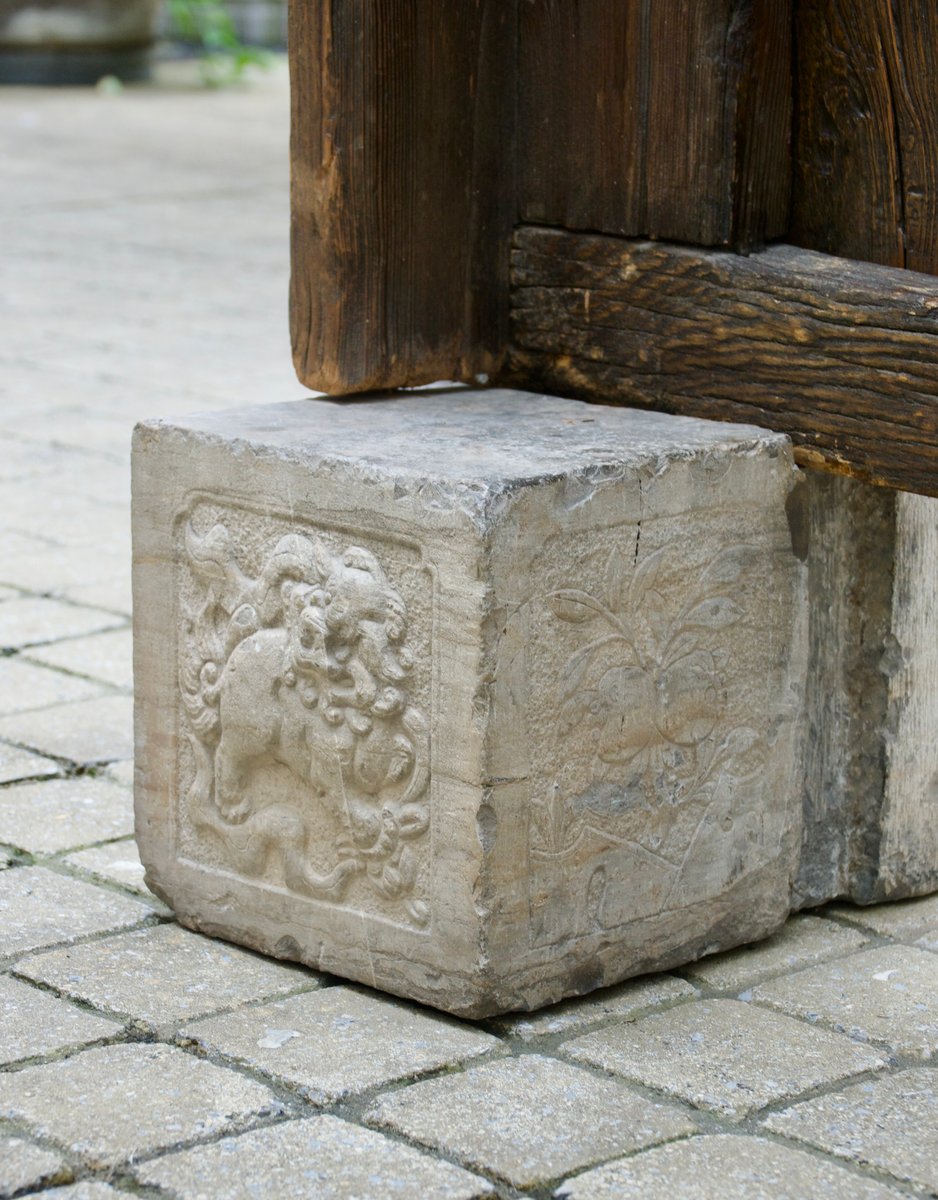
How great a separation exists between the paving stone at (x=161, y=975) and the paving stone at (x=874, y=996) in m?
0.66

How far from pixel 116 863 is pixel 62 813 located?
24 cm

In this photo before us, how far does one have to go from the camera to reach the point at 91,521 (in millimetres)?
5078

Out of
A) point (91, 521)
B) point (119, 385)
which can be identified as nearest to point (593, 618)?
point (91, 521)

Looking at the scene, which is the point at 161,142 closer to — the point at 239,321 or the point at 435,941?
the point at 239,321

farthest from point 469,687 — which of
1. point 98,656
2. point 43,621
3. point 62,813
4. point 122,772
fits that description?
point 43,621

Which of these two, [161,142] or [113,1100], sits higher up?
[161,142]

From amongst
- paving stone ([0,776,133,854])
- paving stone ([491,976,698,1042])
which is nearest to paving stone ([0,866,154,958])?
paving stone ([0,776,133,854])

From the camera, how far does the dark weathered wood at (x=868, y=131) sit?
2.58 metres

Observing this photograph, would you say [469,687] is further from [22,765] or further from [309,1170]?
[22,765]

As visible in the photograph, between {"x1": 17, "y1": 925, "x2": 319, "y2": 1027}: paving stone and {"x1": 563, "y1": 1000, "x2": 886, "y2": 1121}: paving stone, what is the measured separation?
45 cm

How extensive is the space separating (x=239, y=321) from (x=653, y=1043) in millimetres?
5499

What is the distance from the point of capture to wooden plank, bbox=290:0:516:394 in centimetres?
273

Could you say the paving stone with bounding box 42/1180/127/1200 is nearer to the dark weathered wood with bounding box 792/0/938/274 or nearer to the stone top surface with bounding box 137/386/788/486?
the stone top surface with bounding box 137/386/788/486

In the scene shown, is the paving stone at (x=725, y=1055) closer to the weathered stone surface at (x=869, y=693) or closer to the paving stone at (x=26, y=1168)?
the weathered stone surface at (x=869, y=693)
